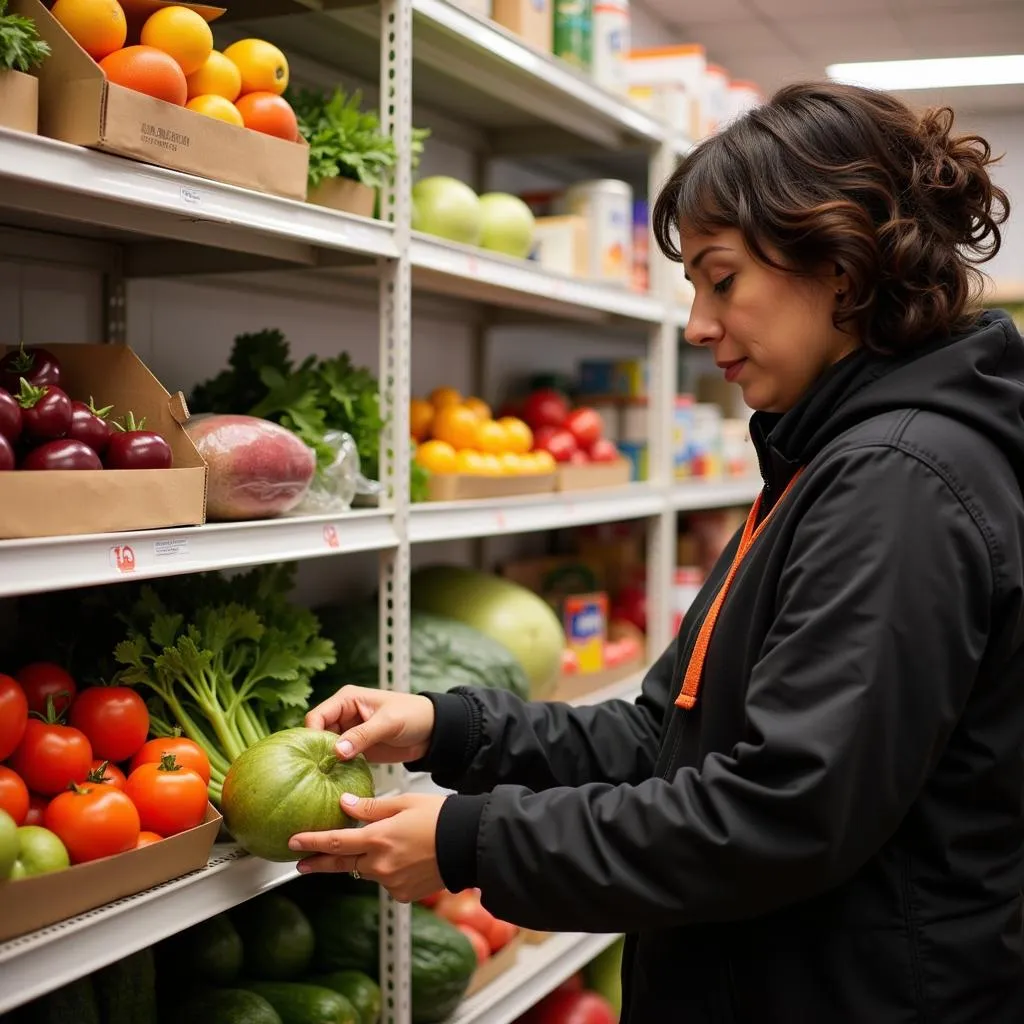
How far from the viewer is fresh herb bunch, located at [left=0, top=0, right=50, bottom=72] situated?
4.99 feet

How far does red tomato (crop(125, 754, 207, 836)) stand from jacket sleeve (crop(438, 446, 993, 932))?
526 mm

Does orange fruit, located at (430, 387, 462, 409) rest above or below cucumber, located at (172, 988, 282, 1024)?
above

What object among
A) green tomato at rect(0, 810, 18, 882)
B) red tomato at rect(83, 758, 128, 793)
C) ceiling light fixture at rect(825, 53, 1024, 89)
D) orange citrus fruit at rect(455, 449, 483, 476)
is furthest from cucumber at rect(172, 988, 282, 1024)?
ceiling light fixture at rect(825, 53, 1024, 89)

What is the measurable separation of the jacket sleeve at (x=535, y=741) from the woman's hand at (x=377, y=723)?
0.08ft

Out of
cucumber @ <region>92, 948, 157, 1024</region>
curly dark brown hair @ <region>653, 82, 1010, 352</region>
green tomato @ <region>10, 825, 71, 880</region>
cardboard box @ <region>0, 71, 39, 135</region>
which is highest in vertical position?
cardboard box @ <region>0, 71, 39, 135</region>

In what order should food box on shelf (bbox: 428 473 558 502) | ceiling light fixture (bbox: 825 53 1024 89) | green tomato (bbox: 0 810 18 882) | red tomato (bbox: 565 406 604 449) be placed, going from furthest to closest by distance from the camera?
ceiling light fixture (bbox: 825 53 1024 89), red tomato (bbox: 565 406 604 449), food box on shelf (bbox: 428 473 558 502), green tomato (bbox: 0 810 18 882)

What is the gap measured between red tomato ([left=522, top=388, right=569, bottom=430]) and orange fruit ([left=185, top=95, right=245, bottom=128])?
6.14ft

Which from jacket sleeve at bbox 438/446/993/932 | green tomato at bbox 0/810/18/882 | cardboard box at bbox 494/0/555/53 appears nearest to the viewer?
jacket sleeve at bbox 438/446/993/932

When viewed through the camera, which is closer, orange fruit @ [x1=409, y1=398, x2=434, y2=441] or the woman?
the woman

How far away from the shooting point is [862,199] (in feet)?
4.93

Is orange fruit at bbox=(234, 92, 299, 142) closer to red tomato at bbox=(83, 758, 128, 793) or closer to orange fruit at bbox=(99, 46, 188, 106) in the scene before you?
orange fruit at bbox=(99, 46, 188, 106)

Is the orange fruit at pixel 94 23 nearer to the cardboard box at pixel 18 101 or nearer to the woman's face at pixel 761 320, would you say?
the cardboard box at pixel 18 101

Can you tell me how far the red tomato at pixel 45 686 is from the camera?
181cm

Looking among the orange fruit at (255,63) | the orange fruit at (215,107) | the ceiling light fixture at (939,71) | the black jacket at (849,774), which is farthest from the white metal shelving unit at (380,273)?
the ceiling light fixture at (939,71)
